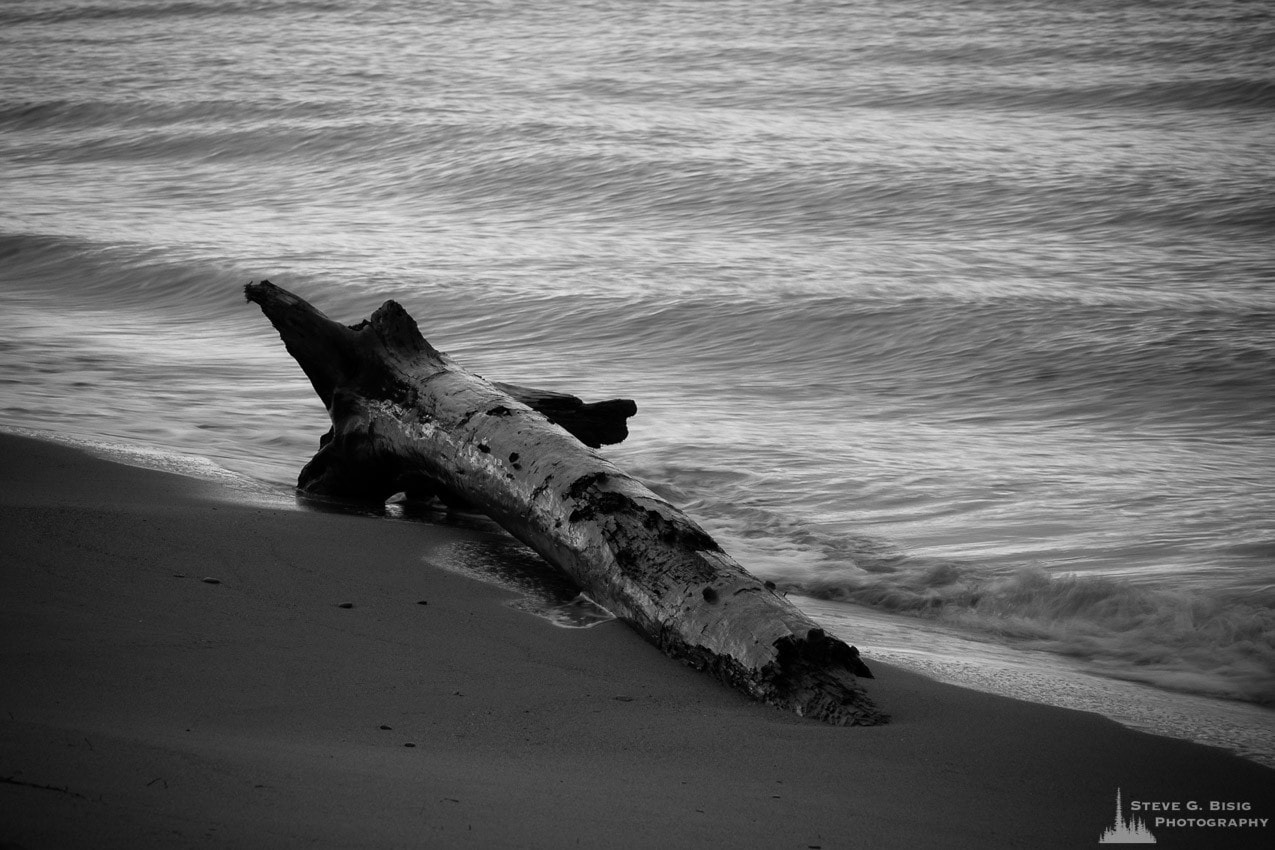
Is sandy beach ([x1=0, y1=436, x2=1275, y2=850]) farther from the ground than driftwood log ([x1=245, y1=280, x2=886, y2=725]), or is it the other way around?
driftwood log ([x1=245, y1=280, x2=886, y2=725])

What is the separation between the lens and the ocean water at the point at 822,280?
4742mm

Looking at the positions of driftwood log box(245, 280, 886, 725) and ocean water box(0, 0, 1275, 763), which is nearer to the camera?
driftwood log box(245, 280, 886, 725)

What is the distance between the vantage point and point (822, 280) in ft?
34.0

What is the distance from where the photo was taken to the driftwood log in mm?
3180

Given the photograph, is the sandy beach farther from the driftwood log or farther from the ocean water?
the ocean water

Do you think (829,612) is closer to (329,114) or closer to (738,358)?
(738,358)

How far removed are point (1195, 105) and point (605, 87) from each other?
31.4ft
